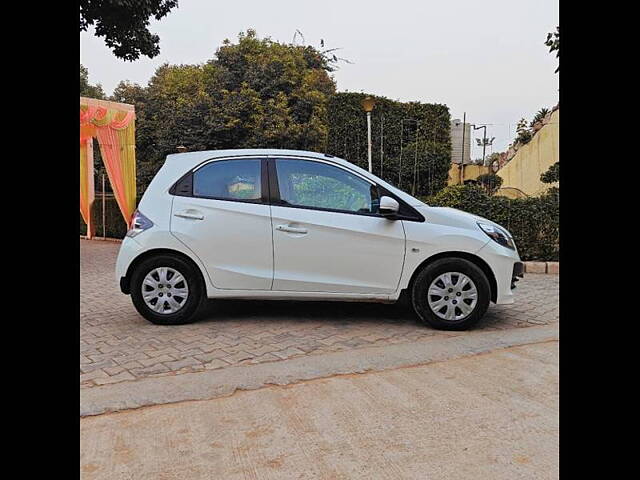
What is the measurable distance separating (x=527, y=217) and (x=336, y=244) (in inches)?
190

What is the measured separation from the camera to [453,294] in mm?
4578

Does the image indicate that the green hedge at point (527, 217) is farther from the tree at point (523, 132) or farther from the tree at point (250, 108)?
the tree at point (250, 108)

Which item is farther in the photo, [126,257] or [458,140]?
[458,140]

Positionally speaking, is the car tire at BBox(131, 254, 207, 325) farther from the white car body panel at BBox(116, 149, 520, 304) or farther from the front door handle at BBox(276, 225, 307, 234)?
the front door handle at BBox(276, 225, 307, 234)

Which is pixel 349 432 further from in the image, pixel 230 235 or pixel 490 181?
pixel 490 181

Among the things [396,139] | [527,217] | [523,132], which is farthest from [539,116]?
[527,217]

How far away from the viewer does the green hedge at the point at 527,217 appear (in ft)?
26.9

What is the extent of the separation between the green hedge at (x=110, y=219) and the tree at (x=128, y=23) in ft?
17.3

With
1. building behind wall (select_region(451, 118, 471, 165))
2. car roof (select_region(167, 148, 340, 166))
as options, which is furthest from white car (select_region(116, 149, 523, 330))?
building behind wall (select_region(451, 118, 471, 165))

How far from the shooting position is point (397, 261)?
4637mm

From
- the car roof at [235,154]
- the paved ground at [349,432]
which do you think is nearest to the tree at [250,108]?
the car roof at [235,154]

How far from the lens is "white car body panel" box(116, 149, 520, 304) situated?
15.2ft
